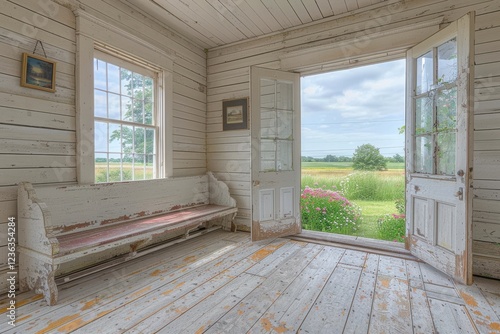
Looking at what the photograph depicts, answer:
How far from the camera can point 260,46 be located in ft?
12.3

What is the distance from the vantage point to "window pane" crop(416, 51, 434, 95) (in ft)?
8.45

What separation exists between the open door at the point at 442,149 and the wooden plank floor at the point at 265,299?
0.31 metres

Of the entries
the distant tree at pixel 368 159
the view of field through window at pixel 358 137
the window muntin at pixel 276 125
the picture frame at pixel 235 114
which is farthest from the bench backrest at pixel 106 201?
the distant tree at pixel 368 159

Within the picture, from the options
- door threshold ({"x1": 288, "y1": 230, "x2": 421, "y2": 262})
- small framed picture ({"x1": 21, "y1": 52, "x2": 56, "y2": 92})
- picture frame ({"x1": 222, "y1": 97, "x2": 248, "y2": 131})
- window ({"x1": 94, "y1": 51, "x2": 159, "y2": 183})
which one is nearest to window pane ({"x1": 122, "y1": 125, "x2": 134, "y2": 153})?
window ({"x1": 94, "y1": 51, "x2": 159, "y2": 183})

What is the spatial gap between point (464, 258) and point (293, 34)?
129 inches

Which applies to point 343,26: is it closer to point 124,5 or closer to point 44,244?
point 124,5

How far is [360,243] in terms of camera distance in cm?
317

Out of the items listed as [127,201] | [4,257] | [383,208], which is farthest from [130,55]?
[383,208]

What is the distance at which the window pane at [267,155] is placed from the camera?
133 inches

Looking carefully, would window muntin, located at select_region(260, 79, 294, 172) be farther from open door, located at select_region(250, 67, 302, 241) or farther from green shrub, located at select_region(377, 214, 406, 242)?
green shrub, located at select_region(377, 214, 406, 242)

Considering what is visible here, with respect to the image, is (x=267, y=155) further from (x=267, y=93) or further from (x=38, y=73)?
(x=38, y=73)

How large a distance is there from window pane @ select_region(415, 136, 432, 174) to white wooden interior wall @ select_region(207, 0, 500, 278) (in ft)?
1.25

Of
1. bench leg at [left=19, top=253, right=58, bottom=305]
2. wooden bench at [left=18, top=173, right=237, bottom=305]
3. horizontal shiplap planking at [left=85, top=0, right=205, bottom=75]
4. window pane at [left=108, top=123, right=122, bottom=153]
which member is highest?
horizontal shiplap planking at [left=85, top=0, right=205, bottom=75]

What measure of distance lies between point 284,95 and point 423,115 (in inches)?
67.2
